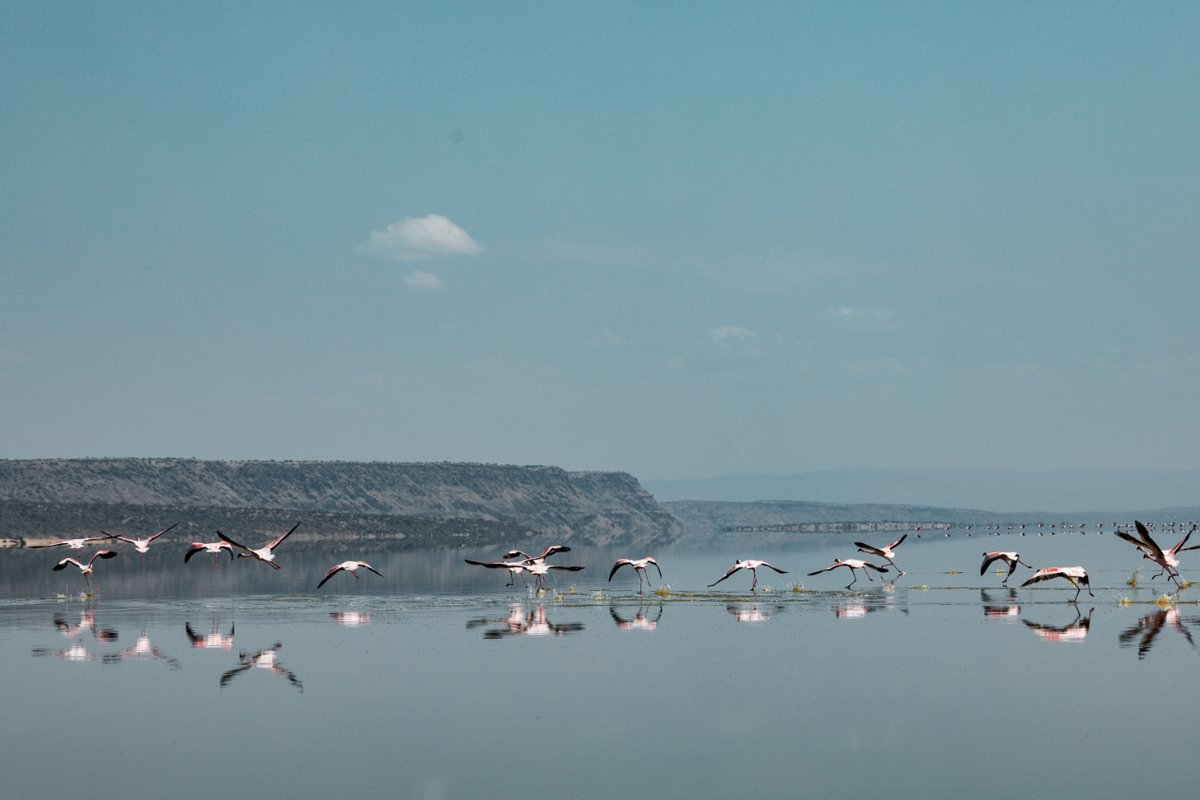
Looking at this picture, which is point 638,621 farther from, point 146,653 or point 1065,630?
point 146,653

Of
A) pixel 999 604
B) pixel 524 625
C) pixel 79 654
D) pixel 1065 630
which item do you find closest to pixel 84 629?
pixel 79 654

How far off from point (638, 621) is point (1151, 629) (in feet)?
41.7

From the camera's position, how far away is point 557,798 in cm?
1692

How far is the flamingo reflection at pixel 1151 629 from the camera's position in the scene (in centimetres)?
3059

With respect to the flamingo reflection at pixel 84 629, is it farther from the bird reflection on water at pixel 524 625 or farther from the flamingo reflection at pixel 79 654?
the bird reflection on water at pixel 524 625

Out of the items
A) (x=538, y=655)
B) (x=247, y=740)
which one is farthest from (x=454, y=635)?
(x=247, y=740)

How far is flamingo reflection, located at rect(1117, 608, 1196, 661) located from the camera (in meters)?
30.6

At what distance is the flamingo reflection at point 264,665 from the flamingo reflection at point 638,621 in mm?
9075

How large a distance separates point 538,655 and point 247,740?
34.7 feet

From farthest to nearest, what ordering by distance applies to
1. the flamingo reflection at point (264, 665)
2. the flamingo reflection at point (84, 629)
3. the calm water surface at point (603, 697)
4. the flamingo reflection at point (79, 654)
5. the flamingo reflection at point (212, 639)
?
the flamingo reflection at point (84, 629) → the flamingo reflection at point (212, 639) → the flamingo reflection at point (79, 654) → the flamingo reflection at point (264, 665) → the calm water surface at point (603, 697)

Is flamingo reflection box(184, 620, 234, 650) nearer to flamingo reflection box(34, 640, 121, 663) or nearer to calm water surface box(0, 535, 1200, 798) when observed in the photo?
calm water surface box(0, 535, 1200, 798)

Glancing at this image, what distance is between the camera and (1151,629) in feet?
111

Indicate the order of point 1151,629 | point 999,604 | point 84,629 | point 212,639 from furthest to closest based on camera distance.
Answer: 1. point 999,604
2. point 84,629
3. point 1151,629
4. point 212,639

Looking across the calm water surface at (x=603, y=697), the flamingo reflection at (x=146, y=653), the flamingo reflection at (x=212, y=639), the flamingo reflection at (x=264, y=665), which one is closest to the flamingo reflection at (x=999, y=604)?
the calm water surface at (x=603, y=697)
